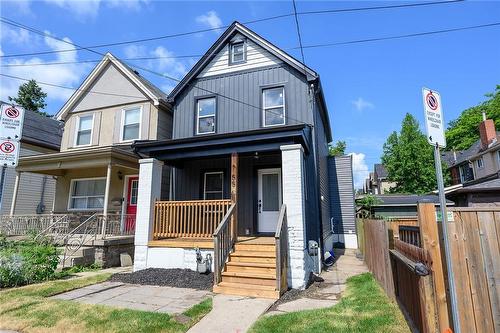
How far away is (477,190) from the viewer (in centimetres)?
1817

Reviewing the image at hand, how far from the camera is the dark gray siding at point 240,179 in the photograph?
10367 millimetres

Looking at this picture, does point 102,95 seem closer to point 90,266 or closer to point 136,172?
point 136,172

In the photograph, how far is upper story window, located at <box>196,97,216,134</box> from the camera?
1171cm

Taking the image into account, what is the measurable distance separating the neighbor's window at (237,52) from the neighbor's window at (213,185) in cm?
457

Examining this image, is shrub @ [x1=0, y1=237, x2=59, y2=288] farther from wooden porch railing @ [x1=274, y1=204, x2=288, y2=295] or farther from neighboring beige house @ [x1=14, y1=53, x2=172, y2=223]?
wooden porch railing @ [x1=274, y1=204, x2=288, y2=295]

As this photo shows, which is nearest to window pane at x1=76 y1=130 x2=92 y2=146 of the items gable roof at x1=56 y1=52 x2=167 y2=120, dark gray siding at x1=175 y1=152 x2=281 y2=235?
gable roof at x1=56 y1=52 x2=167 y2=120

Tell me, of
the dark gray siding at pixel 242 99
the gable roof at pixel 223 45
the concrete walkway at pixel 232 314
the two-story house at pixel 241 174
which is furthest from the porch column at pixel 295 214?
the gable roof at pixel 223 45

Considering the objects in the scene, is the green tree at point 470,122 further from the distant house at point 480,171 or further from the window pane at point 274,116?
the window pane at point 274,116

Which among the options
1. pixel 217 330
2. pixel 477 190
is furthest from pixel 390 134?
pixel 217 330

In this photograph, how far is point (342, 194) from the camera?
15992 mm

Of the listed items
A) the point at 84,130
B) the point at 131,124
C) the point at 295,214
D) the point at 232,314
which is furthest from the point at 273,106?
the point at 84,130

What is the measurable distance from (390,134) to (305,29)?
33696mm

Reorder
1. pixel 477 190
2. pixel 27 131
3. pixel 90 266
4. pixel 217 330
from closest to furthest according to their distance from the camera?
pixel 217 330 → pixel 90 266 → pixel 27 131 → pixel 477 190

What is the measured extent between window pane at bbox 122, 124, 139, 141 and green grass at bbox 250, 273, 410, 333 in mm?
10478
